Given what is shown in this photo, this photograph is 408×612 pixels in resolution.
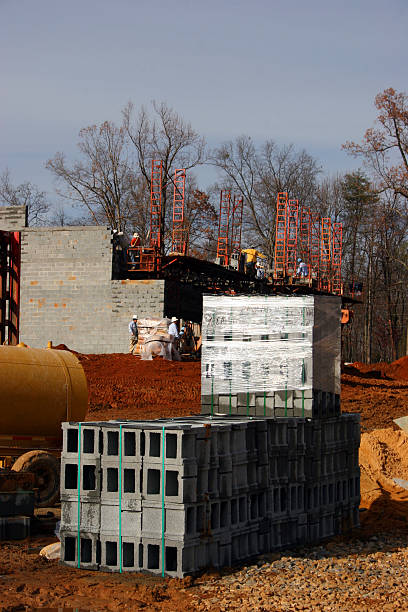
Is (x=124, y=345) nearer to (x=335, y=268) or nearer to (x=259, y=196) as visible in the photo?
(x=335, y=268)

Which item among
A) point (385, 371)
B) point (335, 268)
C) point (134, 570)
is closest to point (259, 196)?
point (335, 268)

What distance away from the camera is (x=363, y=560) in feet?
31.6

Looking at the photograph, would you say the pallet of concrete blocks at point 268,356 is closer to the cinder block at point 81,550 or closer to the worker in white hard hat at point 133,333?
the cinder block at point 81,550

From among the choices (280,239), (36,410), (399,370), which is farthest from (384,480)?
(280,239)

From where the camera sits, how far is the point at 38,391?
12.0m

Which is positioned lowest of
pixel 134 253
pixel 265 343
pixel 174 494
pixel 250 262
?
pixel 174 494

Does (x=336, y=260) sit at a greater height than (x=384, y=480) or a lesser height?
greater

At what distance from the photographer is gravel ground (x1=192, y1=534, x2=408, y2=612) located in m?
7.90

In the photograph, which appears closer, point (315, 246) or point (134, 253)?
point (134, 253)

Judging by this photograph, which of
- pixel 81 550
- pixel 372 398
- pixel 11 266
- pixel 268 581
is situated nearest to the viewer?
pixel 268 581

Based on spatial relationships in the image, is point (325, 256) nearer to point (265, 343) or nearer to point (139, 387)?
point (139, 387)

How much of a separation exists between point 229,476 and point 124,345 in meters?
21.8

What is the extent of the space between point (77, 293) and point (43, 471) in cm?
2003

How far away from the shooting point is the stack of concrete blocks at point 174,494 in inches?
340
